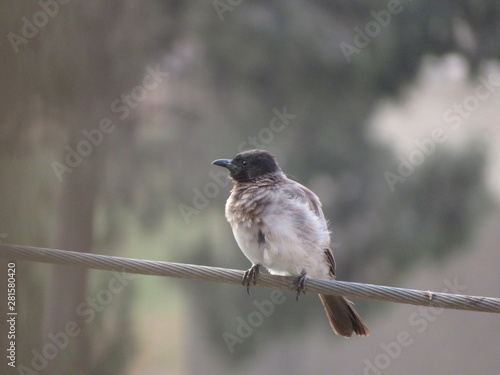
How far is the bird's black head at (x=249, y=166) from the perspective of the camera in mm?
3691

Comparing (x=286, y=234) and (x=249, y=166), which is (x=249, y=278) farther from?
(x=249, y=166)

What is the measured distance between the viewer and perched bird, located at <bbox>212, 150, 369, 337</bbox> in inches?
127

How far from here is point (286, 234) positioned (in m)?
3.22

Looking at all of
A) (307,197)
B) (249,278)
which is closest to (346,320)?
(307,197)

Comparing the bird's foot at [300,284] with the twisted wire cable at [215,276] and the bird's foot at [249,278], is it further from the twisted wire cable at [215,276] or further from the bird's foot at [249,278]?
the twisted wire cable at [215,276]

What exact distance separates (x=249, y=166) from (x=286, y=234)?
2.02 ft

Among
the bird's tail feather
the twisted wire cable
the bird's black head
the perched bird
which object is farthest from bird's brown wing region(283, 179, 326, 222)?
the twisted wire cable

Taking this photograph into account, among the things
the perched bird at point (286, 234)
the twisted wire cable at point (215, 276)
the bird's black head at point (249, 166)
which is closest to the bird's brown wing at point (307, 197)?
the perched bird at point (286, 234)

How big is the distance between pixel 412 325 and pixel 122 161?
3.05 m

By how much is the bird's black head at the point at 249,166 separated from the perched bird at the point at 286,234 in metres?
0.09

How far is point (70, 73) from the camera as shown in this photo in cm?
529

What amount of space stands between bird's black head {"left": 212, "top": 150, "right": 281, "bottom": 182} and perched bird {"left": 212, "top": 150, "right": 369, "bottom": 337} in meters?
0.09

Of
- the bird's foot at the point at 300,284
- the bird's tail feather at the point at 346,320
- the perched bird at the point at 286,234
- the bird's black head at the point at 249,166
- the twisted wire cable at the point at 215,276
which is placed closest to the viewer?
the twisted wire cable at the point at 215,276

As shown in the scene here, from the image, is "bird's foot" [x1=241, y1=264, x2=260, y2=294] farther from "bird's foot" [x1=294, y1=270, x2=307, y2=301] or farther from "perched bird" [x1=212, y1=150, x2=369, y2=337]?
"bird's foot" [x1=294, y1=270, x2=307, y2=301]
